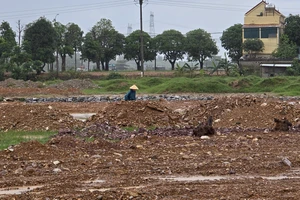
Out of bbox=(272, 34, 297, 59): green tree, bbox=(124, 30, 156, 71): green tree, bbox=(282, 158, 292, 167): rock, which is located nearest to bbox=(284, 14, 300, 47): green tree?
bbox=(272, 34, 297, 59): green tree

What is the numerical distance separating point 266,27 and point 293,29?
3.43m

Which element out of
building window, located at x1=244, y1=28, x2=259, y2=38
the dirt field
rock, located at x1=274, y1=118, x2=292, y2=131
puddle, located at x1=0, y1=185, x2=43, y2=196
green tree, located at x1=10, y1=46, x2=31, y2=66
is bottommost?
puddle, located at x1=0, y1=185, x2=43, y2=196

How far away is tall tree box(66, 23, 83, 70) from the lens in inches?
2591

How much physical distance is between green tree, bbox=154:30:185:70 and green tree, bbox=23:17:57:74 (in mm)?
17693

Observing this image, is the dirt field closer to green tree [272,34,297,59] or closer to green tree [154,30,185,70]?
green tree [272,34,297,59]

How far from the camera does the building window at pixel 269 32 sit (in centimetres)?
6400

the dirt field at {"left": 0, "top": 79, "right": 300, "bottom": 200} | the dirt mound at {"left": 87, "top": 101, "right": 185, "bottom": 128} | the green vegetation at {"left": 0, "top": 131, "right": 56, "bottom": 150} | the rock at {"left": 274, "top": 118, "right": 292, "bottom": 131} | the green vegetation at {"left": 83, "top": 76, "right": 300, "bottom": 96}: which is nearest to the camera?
the dirt field at {"left": 0, "top": 79, "right": 300, "bottom": 200}

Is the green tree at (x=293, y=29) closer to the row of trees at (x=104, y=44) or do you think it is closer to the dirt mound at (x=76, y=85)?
the row of trees at (x=104, y=44)

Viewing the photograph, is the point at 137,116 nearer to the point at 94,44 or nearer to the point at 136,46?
the point at 94,44

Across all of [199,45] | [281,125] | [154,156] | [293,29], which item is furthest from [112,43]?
[154,156]

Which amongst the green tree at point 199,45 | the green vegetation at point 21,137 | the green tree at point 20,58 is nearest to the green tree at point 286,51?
the green tree at point 199,45

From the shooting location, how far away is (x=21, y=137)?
51.3ft

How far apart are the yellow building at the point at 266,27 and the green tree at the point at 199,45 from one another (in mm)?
5403

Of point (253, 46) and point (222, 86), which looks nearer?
point (222, 86)
